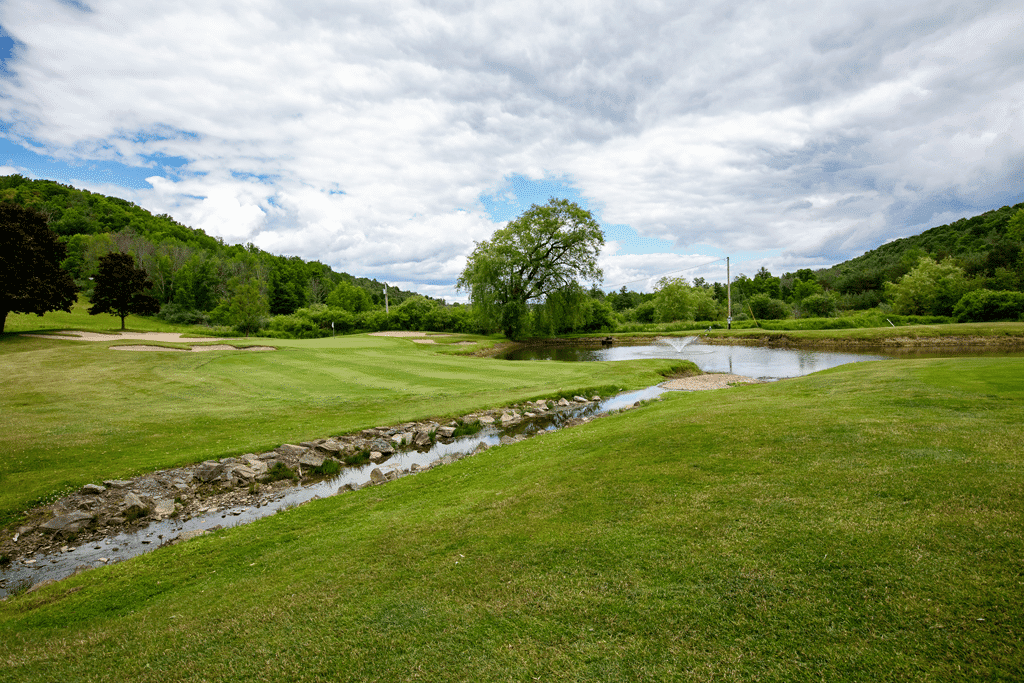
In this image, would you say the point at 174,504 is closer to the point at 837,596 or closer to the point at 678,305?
the point at 837,596

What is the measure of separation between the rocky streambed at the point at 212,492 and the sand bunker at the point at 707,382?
8.85m

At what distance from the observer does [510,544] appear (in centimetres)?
572

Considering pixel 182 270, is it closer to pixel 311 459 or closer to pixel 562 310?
pixel 562 310

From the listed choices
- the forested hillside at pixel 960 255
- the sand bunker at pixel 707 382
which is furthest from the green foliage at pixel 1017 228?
the sand bunker at pixel 707 382

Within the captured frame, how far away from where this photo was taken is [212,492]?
10914 mm

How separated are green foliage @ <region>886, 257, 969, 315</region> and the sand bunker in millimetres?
48876

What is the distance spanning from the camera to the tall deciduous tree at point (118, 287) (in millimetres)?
36906

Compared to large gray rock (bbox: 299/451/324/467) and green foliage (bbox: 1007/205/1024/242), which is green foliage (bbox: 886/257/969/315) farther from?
large gray rock (bbox: 299/451/324/467)

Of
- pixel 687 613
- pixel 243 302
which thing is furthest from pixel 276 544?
pixel 243 302

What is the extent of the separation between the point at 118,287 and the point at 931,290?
A: 88018mm

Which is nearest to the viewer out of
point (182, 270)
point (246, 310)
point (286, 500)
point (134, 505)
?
point (134, 505)

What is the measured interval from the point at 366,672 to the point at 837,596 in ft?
13.6

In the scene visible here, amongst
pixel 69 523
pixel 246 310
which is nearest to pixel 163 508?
pixel 69 523

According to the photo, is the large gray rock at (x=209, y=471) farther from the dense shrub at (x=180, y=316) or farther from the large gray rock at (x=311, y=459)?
the dense shrub at (x=180, y=316)
